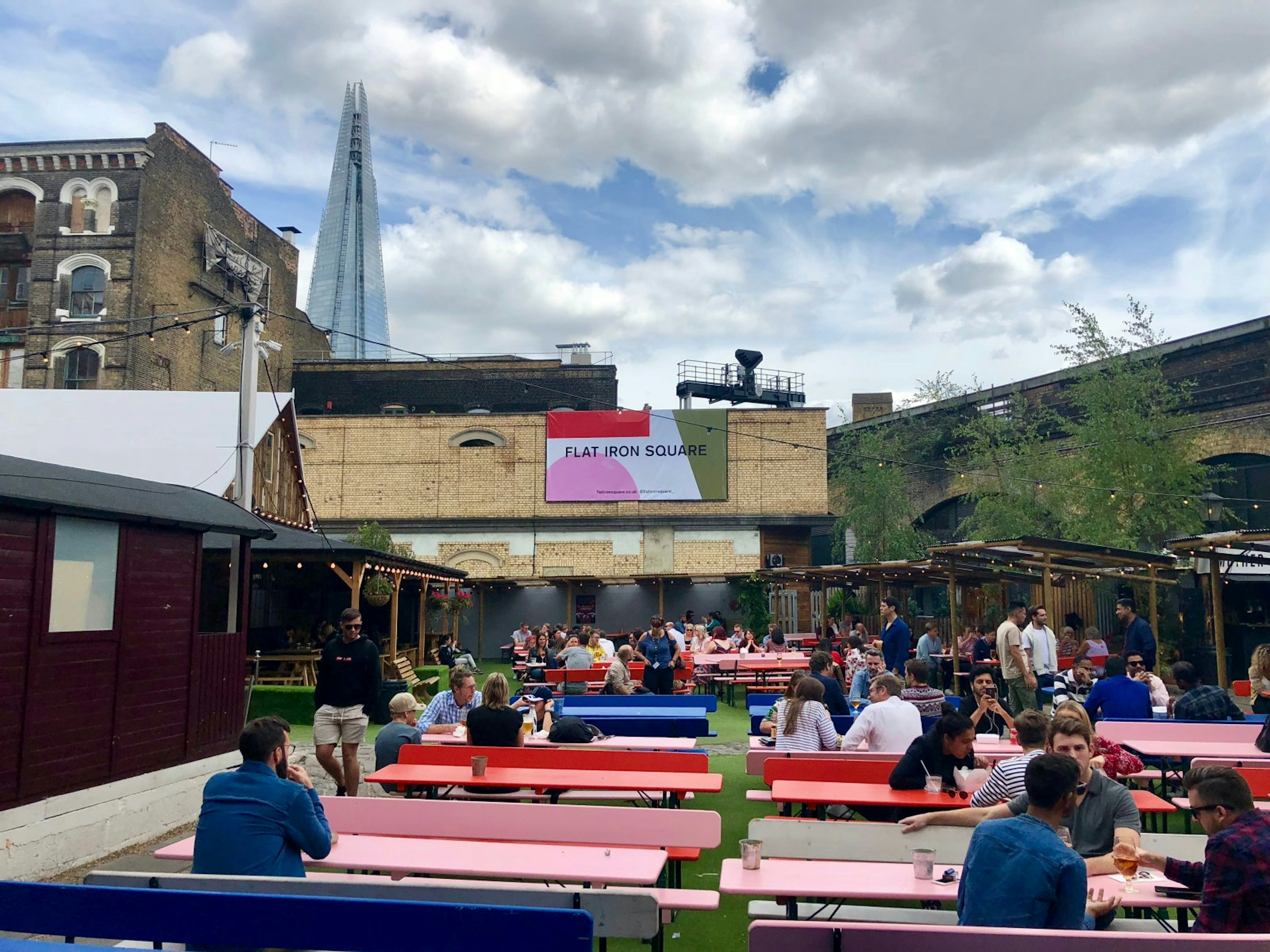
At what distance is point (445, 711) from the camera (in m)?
9.28

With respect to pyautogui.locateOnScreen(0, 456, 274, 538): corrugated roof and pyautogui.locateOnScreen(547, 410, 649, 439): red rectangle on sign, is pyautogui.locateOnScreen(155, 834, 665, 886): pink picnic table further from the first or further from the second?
pyautogui.locateOnScreen(547, 410, 649, 439): red rectangle on sign

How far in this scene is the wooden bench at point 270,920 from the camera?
3262 mm

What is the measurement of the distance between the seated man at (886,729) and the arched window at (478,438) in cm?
2763

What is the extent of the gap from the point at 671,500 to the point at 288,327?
59.7 ft

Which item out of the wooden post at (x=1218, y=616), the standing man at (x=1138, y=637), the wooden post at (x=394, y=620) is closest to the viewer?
the standing man at (x=1138, y=637)

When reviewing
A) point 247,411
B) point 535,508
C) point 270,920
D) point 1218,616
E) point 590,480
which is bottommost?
point 270,920

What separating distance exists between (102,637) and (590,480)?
2674cm

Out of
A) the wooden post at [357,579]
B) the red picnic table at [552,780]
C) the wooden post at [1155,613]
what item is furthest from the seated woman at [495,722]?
the wooden post at [1155,613]

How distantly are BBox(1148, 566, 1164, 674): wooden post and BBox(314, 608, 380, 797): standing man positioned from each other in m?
12.4

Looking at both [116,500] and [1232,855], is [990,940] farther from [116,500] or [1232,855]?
[116,500]

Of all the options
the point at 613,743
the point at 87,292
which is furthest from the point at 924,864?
the point at 87,292

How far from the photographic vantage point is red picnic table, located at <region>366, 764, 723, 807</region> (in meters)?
6.45

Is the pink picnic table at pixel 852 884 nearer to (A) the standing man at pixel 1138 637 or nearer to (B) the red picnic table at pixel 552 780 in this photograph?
(B) the red picnic table at pixel 552 780

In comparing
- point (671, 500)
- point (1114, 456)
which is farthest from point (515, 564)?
point (1114, 456)
